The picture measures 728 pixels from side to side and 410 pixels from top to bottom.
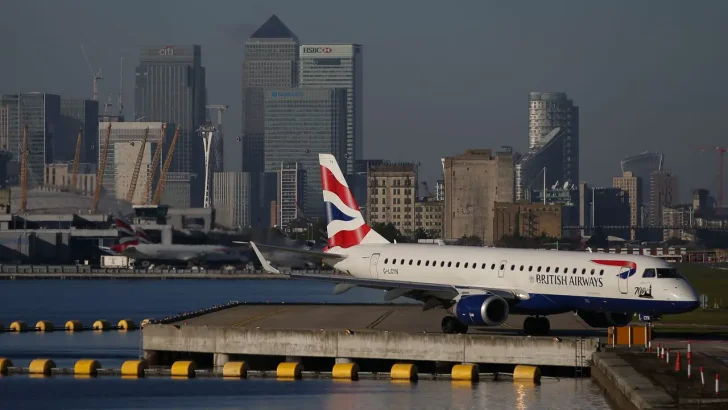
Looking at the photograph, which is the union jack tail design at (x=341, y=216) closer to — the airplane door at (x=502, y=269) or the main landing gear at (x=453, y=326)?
the airplane door at (x=502, y=269)

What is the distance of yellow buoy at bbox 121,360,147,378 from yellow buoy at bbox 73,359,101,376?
145 centimetres

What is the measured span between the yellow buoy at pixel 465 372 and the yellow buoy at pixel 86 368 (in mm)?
17668

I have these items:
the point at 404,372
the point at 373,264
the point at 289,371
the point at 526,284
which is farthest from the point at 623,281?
the point at 289,371

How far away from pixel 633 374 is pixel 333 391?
1474 cm

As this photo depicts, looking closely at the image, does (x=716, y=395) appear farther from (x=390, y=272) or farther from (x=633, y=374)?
(x=390, y=272)

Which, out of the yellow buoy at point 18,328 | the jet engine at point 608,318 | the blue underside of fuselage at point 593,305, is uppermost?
the blue underside of fuselage at point 593,305

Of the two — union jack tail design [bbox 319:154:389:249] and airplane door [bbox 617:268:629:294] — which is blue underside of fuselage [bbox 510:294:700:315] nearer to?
airplane door [bbox 617:268:629:294]

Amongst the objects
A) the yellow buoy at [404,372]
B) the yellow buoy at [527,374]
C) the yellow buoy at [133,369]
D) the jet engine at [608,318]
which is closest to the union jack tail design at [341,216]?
the jet engine at [608,318]

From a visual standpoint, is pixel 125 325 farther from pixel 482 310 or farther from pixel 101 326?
pixel 482 310

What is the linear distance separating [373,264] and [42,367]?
17511 mm

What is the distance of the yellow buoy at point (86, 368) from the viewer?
75.2 metres

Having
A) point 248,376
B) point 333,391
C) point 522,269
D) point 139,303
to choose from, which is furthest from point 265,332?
point 139,303

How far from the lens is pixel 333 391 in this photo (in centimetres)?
6756

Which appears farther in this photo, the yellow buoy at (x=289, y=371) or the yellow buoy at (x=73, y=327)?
the yellow buoy at (x=73, y=327)
